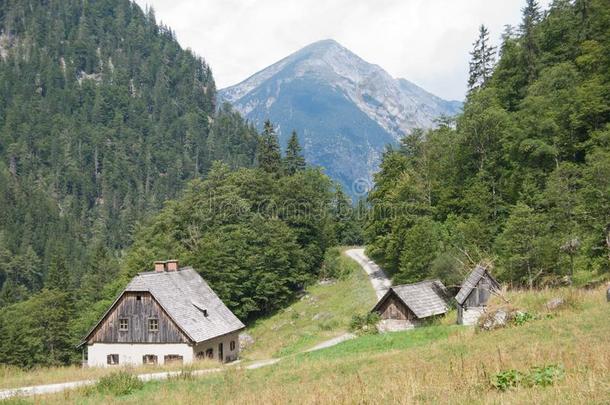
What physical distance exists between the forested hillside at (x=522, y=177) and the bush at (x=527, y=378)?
20.9m

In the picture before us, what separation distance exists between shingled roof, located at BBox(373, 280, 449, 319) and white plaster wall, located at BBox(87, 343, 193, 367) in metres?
15.6

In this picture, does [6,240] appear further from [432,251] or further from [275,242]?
[432,251]

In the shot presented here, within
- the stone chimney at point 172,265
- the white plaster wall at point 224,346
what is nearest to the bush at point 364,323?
the white plaster wall at point 224,346

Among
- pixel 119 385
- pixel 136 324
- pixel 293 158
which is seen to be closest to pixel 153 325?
pixel 136 324

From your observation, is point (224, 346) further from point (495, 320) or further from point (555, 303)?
point (555, 303)

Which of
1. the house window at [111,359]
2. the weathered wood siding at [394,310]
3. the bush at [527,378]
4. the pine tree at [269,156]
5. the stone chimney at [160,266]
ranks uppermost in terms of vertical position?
the pine tree at [269,156]

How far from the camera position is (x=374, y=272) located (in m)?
65.6

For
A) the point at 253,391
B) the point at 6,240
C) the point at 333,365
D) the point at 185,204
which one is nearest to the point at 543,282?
the point at 333,365

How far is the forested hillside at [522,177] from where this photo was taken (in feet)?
116

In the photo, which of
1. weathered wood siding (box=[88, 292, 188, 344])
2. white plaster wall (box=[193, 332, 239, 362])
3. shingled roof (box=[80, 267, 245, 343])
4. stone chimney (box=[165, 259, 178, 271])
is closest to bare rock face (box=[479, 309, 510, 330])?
shingled roof (box=[80, 267, 245, 343])

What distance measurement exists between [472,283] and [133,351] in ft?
87.6

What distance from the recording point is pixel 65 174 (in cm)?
19650

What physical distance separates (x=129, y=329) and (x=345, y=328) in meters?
17.9

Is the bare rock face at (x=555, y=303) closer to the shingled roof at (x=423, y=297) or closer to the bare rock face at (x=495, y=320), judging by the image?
the bare rock face at (x=495, y=320)
